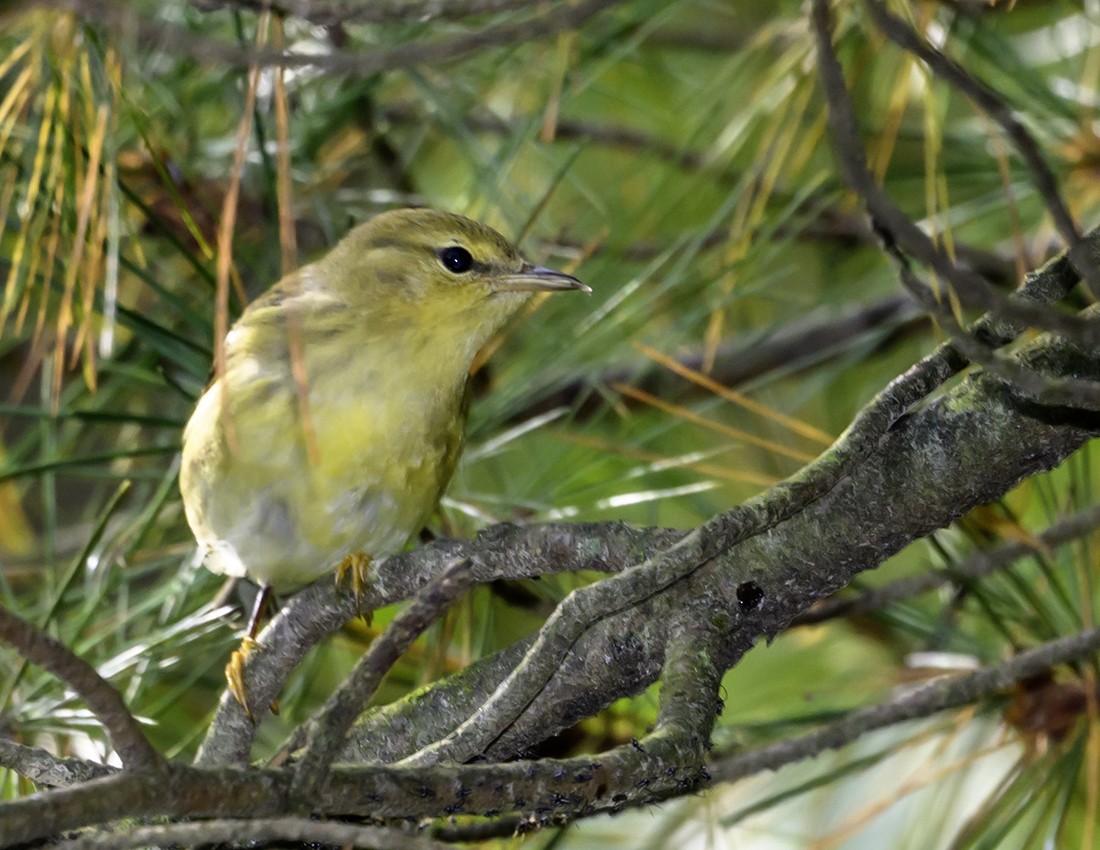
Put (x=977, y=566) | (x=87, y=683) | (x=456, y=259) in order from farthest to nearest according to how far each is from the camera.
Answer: (x=456, y=259)
(x=977, y=566)
(x=87, y=683)

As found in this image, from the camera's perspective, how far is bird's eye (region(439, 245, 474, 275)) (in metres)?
2.71

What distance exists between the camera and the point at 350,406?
2.50 metres

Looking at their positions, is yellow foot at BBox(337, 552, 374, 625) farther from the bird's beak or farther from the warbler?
the bird's beak

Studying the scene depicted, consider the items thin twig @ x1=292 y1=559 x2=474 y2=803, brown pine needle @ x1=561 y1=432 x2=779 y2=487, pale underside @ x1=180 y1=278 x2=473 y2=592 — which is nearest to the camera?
thin twig @ x1=292 y1=559 x2=474 y2=803

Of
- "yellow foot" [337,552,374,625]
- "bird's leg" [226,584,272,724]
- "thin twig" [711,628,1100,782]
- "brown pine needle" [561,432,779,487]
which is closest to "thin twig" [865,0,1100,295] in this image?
"thin twig" [711,628,1100,782]

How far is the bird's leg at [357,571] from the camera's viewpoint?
6.41ft

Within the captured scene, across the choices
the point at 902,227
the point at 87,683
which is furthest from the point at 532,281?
the point at 87,683

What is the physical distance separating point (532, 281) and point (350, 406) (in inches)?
17.0

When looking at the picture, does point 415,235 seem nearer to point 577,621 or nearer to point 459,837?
point 459,837

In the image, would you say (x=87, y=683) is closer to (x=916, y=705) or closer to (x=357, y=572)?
(x=357, y=572)

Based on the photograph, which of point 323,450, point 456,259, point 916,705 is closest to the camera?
point 916,705

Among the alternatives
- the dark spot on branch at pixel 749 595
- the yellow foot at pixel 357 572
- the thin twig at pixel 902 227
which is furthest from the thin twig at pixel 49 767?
the thin twig at pixel 902 227

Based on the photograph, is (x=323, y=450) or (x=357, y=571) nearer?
(x=357, y=571)

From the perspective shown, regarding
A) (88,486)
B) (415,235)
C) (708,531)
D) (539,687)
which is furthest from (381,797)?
(88,486)
